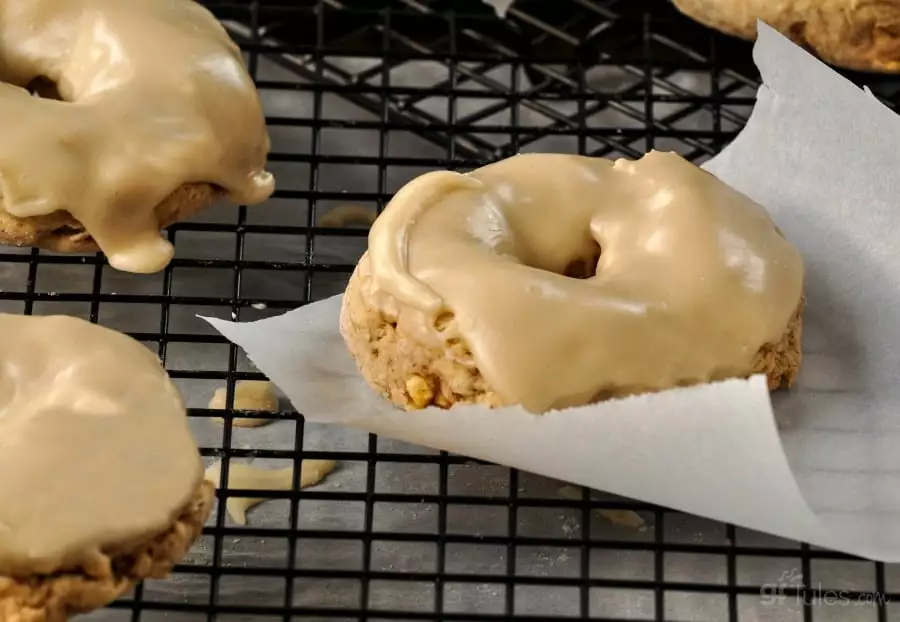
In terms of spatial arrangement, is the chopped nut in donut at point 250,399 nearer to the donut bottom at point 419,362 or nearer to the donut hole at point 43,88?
the donut bottom at point 419,362

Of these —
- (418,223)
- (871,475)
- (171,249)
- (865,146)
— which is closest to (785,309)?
(871,475)

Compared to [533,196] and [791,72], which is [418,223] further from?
[791,72]

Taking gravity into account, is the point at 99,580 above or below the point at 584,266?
below

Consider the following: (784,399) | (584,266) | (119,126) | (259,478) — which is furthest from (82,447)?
(784,399)

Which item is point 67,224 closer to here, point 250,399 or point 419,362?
point 250,399

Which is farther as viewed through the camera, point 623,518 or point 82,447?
point 623,518

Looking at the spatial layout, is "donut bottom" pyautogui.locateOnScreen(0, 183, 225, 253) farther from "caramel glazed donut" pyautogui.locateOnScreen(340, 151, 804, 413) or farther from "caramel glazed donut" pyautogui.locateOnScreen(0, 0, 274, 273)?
"caramel glazed donut" pyautogui.locateOnScreen(340, 151, 804, 413)

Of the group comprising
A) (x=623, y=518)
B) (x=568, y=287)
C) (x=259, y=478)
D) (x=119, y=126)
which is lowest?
(x=259, y=478)
